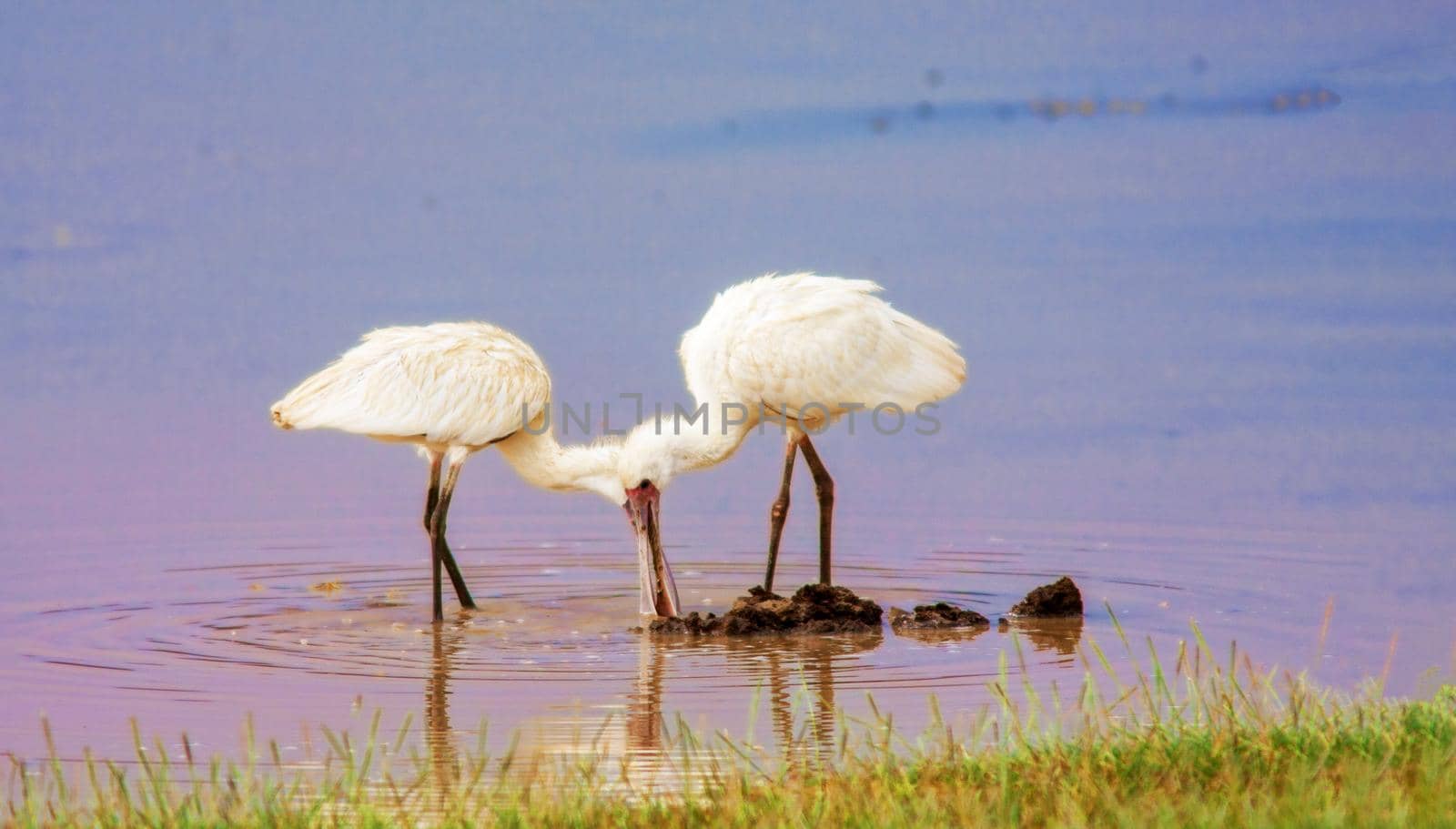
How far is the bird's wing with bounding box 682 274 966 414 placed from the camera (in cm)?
1237

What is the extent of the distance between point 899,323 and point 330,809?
7.07m

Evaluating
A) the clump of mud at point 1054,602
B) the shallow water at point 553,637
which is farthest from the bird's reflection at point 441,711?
the clump of mud at point 1054,602

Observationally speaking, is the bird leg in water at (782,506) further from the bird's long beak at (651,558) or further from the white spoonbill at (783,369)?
the bird's long beak at (651,558)

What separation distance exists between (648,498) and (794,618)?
4.81ft

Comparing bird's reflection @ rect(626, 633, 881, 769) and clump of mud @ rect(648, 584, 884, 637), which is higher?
clump of mud @ rect(648, 584, 884, 637)

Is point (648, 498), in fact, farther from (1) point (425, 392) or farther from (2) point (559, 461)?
(1) point (425, 392)

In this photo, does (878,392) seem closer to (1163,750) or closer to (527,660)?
(527,660)

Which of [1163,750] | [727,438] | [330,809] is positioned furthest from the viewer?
[727,438]

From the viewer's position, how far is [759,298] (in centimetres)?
1266

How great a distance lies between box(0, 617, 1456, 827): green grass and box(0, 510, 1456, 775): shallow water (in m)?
0.54

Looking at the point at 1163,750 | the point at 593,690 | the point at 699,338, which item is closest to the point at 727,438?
the point at 699,338

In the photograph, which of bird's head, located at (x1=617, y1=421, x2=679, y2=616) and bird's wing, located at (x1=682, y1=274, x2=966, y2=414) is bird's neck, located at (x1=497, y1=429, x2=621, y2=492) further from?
bird's wing, located at (x1=682, y1=274, x2=966, y2=414)

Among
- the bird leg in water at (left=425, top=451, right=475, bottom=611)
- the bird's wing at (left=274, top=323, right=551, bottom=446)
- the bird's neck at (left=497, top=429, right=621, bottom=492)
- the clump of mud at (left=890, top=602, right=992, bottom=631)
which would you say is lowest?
the clump of mud at (left=890, top=602, right=992, bottom=631)

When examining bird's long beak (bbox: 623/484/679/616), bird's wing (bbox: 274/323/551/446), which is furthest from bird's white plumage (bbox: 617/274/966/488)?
bird's wing (bbox: 274/323/551/446)
